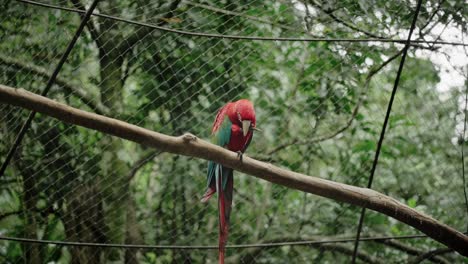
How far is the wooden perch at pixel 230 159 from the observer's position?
1196 mm

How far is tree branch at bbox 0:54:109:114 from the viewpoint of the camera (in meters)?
1.81

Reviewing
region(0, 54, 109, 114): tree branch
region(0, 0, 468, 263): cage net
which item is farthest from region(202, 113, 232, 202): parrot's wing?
region(0, 54, 109, 114): tree branch

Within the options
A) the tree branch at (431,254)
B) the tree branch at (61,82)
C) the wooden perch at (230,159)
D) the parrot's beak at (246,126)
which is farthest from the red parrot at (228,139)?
the tree branch at (431,254)

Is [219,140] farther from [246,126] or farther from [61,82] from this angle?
[61,82]

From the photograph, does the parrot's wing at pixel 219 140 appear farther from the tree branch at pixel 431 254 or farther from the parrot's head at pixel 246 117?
the tree branch at pixel 431 254

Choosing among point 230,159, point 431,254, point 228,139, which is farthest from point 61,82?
point 431,254

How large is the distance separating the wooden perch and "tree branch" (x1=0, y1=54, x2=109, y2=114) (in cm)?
72

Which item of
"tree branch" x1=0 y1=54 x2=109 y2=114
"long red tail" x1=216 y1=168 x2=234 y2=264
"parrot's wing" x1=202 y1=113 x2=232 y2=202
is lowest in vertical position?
"long red tail" x1=216 y1=168 x2=234 y2=264

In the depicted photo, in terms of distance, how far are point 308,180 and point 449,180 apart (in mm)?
1336

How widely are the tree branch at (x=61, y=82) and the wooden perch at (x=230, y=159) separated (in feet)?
2.38

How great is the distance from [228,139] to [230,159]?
370 millimetres

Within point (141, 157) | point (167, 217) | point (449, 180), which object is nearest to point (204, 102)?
A: point (141, 157)

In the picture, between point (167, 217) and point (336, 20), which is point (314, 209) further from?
point (336, 20)

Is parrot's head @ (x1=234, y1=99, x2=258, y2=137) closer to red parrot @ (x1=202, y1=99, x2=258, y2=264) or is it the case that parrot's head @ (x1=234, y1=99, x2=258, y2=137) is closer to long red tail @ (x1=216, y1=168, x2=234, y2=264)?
red parrot @ (x1=202, y1=99, x2=258, y2=264)
